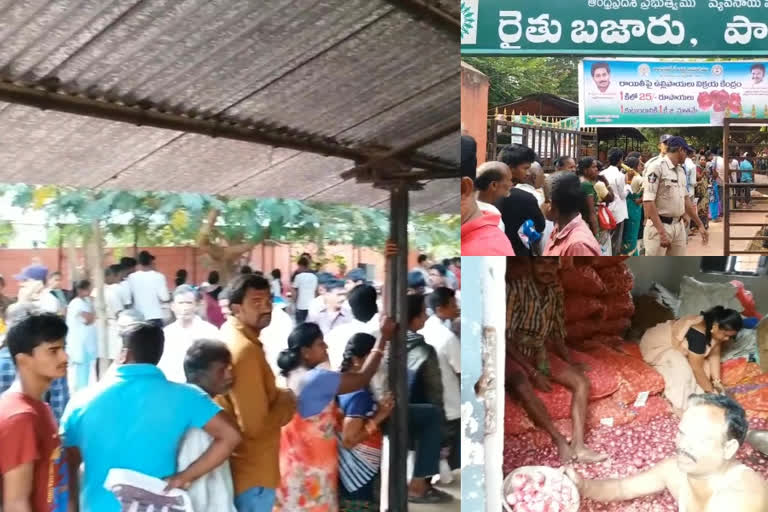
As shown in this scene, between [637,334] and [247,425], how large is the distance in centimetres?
112

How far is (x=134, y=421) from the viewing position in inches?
64.4

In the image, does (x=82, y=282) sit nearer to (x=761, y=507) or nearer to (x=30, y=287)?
(x=30, y=287)

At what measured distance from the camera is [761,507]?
6.88ft

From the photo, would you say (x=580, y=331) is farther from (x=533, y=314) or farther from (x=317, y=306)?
(x=317, y=306)

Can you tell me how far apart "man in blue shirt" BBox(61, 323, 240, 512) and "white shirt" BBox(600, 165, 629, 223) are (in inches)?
41.4

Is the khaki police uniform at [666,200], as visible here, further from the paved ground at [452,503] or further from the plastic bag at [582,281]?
the paved ground at [452,503]

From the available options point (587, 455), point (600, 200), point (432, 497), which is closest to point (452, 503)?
point (432, 497)

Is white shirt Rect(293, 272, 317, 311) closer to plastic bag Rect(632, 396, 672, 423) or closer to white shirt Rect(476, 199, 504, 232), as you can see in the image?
white shirt Rect(476, 199, 504, 232)

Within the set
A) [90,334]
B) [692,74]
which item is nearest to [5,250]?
Result: [90,334]

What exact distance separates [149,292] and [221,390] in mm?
262

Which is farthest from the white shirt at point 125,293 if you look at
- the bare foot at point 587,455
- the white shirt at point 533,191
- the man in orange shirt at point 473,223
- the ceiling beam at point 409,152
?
the bare foot at point 587,455

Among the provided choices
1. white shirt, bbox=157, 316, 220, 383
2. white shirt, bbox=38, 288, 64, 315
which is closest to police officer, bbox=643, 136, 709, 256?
white shirt, bbox=157, 316, 220, 383

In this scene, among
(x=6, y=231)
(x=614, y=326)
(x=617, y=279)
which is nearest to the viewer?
(x=6, y=231)

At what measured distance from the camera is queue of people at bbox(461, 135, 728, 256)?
6.07 ft
